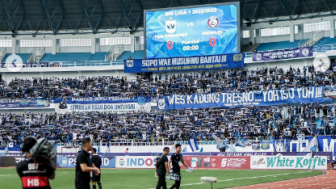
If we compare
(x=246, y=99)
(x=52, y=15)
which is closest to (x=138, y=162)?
(x=246, y=99)

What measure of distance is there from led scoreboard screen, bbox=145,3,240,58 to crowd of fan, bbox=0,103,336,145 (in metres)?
8.36

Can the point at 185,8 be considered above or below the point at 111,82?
above

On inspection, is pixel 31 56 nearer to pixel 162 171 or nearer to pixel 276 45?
pixel 276 45

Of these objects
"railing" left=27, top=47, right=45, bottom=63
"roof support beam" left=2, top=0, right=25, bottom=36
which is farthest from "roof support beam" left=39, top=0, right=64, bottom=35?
"railing" left=27, top=47, right=45, bottom=63

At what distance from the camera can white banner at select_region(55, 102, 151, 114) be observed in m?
59.1

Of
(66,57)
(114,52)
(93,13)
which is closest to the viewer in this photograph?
(93,13)

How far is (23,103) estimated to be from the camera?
64000mm

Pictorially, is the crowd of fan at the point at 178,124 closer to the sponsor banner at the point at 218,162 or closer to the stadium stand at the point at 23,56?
the sponsor banner at the point at 218,162

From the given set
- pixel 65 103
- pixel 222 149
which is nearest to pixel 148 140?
pixel 222 149

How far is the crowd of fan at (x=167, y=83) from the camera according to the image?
5212 centimetres

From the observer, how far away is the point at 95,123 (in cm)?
5569

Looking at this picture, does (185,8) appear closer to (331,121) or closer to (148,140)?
(148,140)

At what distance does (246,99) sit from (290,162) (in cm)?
1788

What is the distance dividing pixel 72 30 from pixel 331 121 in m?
41.8
